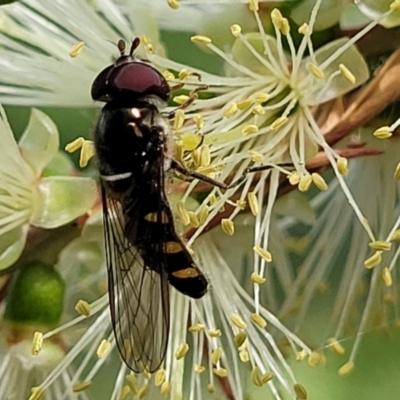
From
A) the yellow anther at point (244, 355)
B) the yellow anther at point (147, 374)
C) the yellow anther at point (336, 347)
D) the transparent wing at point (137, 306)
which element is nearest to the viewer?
the transparent wing at point (137, 306)

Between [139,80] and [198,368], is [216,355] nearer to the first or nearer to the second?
[198,368]

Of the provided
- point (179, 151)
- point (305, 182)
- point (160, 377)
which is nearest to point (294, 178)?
point (305, 182)

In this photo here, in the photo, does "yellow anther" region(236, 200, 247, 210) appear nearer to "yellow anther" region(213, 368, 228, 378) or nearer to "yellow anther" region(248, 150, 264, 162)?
"yellow anther" region(248, 150, 264, 162)

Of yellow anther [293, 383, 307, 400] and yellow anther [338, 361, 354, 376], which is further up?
yellow anther [338, 361, 354, 376]

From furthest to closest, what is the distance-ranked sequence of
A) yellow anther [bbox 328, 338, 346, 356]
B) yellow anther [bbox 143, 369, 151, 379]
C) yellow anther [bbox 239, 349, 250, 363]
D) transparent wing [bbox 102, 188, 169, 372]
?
yellow anther [bbox 328, 338, 346, 356] < yellow anther [bbox 239, 349, 250, 363] < yellow anther [bbox 143, 369, 151, 379] < transparent wing [bbox 102, 188, 169, 372]

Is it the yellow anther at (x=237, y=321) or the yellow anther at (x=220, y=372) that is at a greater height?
the yellow anther at (x=237, y=321)

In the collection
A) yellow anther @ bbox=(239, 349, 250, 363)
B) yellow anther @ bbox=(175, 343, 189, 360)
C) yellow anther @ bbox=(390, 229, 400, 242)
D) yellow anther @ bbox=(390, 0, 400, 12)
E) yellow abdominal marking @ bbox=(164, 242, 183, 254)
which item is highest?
yellow anther @ bbox=(390, 0, 400, 12)

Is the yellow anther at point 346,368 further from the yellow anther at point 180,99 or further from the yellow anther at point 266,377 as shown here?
the yellow anther at point 180,99

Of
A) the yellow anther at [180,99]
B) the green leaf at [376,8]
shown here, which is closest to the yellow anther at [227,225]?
the yellow anther at [180,99]

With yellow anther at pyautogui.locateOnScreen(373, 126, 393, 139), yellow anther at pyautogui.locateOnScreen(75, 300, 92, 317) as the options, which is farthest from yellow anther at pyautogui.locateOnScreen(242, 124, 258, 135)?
yellow anther at pyautogui.locateOnScreen(75, 300, 92, 317)
